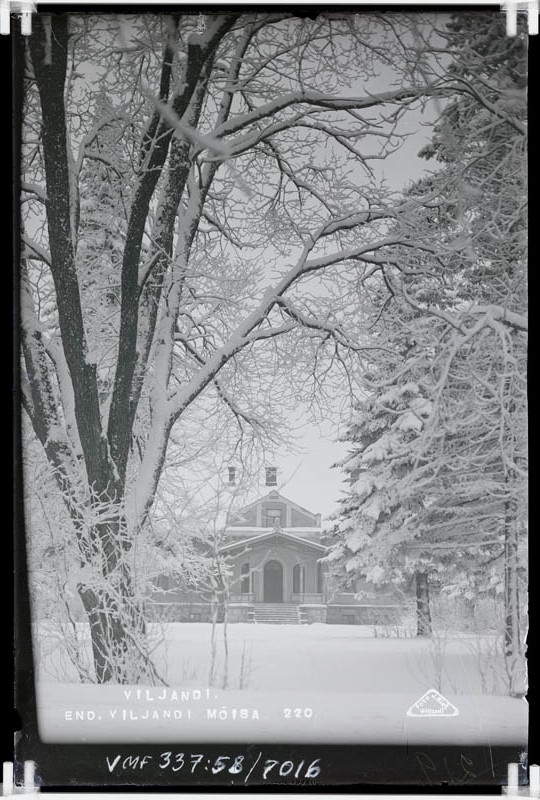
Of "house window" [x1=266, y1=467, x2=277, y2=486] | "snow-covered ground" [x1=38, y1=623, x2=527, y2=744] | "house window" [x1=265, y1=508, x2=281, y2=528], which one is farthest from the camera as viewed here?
"house window" [x1=266, y1=467, x2=277, y2=486]

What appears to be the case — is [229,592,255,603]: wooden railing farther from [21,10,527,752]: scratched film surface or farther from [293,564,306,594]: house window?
[293,564,306,594]: house window

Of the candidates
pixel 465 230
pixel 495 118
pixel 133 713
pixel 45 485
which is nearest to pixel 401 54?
pixel 495 118

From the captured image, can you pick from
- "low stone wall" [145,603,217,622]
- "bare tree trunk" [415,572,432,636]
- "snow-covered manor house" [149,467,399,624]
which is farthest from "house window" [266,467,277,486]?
"bare tree trunk" [415,572,432,636]

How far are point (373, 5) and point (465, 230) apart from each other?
1.17 metres

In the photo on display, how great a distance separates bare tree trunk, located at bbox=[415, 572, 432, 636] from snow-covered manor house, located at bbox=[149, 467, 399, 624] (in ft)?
0.38

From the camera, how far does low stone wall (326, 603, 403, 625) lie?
4.47 meters

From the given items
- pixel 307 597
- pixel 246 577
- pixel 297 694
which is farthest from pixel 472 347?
pixel 297 694

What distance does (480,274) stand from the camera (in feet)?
14.7

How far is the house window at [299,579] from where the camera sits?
4512 millimetres

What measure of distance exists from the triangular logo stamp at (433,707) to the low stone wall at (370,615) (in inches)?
15.3

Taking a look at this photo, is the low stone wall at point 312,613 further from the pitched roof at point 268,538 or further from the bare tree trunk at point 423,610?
the bare tree trunk at point 423,610

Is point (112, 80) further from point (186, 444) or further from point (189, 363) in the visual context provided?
point (186, 444)

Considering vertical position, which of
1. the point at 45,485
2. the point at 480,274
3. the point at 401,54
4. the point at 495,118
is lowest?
the point at 45,485

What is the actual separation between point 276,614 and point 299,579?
0.69 ft
